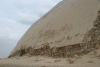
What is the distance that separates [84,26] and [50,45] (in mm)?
Result: 1928

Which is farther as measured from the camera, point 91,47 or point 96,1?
point 96,1

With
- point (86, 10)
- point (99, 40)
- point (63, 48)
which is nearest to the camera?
point (99, 40)

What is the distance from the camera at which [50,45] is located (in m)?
4.71

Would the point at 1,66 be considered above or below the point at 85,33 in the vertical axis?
below

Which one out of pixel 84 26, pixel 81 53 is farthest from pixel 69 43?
pixel 84 26

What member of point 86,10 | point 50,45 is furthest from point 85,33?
point 50,45

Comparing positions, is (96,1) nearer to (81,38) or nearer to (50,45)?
(81,38)

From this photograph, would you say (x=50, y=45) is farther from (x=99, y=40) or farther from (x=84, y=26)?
(x=99, y=40)

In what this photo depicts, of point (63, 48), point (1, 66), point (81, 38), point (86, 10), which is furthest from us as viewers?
point (1, 66)

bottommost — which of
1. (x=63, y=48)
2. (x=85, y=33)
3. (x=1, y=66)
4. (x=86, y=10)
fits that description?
(x=1, y=66)

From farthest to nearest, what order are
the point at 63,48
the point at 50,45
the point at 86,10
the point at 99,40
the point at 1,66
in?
the point at 1,66, the point at 50,45, the point at 86,10, the point at 63,48, the point at 99,40

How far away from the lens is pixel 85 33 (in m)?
3.44

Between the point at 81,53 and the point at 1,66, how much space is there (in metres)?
4.56

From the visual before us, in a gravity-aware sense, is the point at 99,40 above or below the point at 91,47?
above
